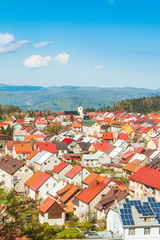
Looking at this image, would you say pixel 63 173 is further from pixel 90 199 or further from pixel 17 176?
pixel 90 199

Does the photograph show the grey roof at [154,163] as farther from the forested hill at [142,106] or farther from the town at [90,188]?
the forested hill at [142,106]

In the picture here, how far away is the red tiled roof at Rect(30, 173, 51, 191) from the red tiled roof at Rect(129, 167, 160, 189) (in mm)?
12775

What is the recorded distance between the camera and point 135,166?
58656mm

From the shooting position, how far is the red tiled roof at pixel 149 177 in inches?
1549

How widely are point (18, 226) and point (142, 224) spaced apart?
14862 mm

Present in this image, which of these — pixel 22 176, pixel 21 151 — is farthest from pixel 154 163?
pixel 21 151

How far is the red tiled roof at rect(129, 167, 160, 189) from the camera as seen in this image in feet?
129

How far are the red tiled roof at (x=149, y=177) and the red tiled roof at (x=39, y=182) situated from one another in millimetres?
12775

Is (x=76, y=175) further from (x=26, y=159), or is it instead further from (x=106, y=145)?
(x=106, y=145)

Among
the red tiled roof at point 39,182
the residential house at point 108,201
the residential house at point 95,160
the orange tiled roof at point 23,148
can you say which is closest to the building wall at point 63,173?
the red tiled roof at point 39,182

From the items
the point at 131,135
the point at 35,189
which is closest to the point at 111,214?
the point at 35,189

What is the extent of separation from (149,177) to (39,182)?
16.6 meters

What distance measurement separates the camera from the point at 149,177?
41188 millimetres

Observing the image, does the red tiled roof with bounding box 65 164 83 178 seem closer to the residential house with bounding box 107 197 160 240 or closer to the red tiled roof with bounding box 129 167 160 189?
the red tiled roof with bounding box 129 167 160 189
